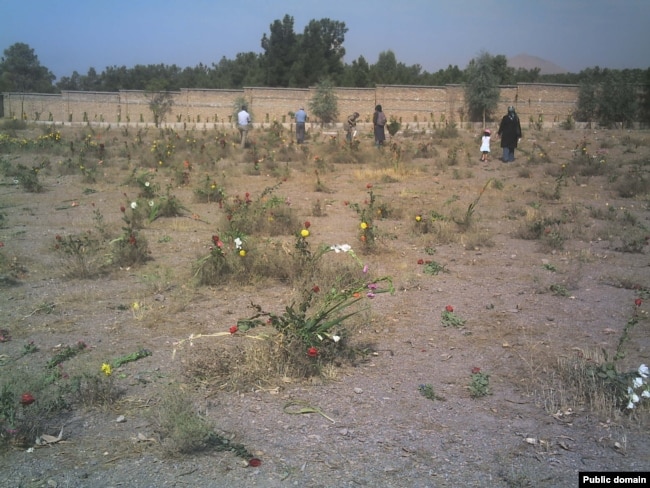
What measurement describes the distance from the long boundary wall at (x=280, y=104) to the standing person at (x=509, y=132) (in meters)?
10.5

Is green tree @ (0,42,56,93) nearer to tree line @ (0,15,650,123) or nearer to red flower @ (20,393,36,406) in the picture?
tree line @ (0,15,650,123)

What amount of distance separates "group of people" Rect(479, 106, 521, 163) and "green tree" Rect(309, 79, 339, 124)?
16762 millimetres

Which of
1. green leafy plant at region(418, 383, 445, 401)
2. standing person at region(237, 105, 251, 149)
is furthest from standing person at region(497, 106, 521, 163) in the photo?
green leafy plant at region(418, 383, 445, 401)

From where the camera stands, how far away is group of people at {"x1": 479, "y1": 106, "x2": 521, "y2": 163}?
55.0 feet

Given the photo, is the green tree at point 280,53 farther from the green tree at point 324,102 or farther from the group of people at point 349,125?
the group of people at point 349,125

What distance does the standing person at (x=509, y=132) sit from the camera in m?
16.7

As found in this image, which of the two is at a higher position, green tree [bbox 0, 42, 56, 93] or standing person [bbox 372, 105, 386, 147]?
green tree [bbox 0, 42, 56, 93]

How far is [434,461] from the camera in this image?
327cm

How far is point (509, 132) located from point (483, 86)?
14.0 metres

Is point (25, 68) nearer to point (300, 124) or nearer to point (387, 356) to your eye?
point (300, 124)

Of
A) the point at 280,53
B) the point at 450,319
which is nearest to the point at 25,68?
the point at 280,53

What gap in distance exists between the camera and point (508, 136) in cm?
1708

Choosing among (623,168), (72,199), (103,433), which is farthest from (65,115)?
(103,433)

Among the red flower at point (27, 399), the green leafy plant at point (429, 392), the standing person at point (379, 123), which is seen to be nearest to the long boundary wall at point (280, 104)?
the standing person at point (379, 123)
